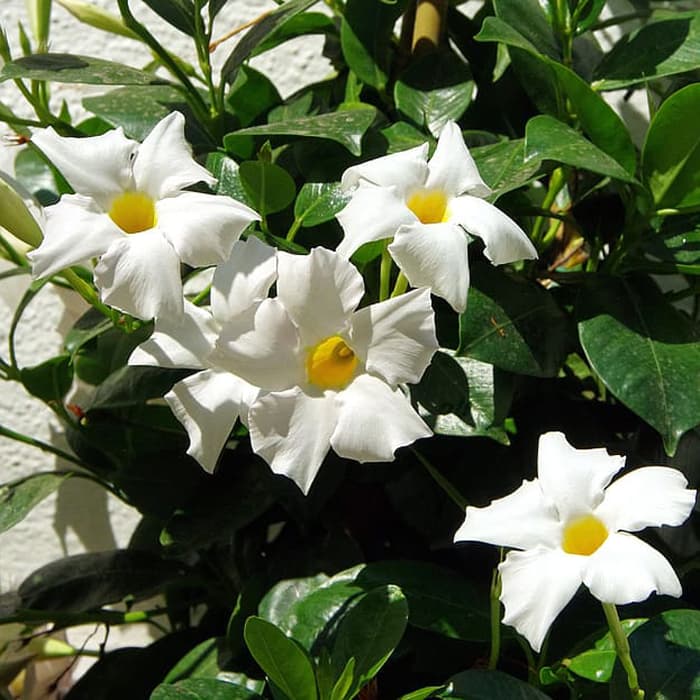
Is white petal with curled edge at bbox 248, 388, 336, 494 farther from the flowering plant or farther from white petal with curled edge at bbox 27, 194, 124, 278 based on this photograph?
white petal with curled edge at bbox 27, 194, 124, 278

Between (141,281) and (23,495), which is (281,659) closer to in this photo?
(141,281)

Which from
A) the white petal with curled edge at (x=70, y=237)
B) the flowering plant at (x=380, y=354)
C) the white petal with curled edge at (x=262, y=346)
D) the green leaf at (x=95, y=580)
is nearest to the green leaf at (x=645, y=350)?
the flowering plant at (x=380, y=354)

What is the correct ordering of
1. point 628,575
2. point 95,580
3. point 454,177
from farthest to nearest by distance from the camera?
point 95,580, point 454,177, point 628,575

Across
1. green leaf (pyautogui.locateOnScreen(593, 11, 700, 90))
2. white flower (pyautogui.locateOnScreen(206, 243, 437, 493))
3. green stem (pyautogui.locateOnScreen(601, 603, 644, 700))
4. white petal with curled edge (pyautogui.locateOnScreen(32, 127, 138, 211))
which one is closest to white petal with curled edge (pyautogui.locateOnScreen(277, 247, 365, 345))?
white flower (pyautogui.locateOnScreen(206, 243, 437, 493))

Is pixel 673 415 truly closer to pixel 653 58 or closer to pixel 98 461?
pixel 653 58

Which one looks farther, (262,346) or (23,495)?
(23,495)

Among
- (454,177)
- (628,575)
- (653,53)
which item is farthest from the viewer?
(653,53)

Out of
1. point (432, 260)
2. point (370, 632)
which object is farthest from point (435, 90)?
point (370, 632)

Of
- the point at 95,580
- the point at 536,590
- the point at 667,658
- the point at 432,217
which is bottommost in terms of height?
the point at 95,580
